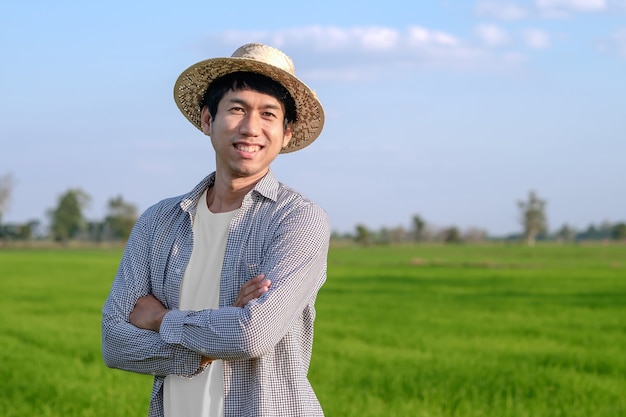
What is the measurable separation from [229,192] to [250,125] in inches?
8.9

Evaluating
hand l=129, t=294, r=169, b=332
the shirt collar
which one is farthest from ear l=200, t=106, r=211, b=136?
hand l=129, t=294, r=169, b=332

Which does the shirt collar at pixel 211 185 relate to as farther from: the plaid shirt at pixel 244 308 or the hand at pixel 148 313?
the hand at pixel 148 313

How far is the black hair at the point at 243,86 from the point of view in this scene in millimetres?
2760

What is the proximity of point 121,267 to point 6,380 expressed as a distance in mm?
6823

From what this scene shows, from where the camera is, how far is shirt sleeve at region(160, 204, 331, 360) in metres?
2.48

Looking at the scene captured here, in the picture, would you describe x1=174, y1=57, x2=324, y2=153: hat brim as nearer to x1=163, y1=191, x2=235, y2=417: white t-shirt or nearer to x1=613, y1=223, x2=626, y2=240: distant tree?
x1=163, y1=191, x2=235, y2=417: white t-shirt

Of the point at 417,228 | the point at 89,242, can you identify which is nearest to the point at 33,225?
the point at 89,242

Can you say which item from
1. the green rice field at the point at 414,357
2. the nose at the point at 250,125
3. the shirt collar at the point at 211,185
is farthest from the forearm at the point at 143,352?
the green rice field at the point at 414,357

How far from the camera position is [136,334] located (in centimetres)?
269

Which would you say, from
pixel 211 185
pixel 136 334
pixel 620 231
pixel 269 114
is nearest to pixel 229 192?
pixel 211 185

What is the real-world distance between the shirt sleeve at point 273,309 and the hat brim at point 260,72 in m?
0.37

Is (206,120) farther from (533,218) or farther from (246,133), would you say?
(533,218)

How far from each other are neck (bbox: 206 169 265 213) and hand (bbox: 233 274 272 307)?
282 millimetres

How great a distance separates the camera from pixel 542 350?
11828 millimetres
